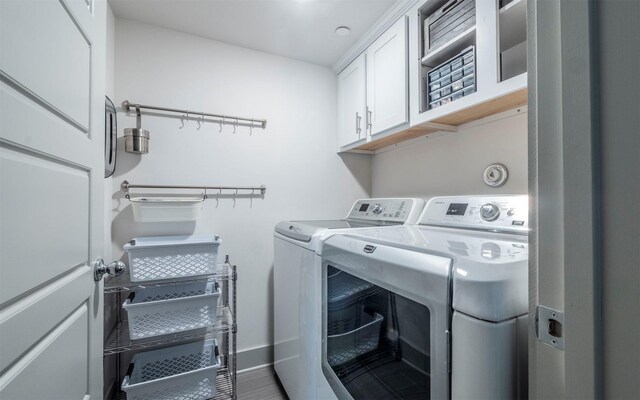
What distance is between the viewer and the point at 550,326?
42 cm

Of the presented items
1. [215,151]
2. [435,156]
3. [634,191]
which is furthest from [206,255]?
[634,191]

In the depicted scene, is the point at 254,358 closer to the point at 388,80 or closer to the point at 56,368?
the point at 56,368

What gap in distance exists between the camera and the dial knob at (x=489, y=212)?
3.85 ft

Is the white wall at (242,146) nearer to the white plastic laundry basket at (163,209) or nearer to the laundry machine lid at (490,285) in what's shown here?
the white plastic laundry basket at (163,209)

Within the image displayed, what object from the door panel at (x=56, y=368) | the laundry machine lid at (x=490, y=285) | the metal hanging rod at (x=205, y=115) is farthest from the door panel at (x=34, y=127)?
the metal hanging rod at (x=205, y=115)

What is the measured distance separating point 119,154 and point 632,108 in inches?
83.3

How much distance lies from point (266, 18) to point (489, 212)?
1.65 metres

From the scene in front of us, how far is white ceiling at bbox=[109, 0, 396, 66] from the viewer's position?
1596 millimetres

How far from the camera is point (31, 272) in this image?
1.90 ft

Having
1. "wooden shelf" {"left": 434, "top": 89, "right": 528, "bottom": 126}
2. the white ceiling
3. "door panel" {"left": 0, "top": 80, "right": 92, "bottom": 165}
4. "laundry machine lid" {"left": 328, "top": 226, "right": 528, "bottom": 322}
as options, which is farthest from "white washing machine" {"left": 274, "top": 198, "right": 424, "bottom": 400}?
the white ceiling

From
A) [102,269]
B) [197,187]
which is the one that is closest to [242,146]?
[197,187]

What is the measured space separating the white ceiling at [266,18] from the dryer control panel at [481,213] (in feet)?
3.90

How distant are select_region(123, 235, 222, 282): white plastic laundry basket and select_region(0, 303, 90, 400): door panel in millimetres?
638

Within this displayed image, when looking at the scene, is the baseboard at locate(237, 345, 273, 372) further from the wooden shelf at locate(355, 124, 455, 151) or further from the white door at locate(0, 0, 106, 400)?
the wooden shelf at locate(355, 124, 455, 151)
